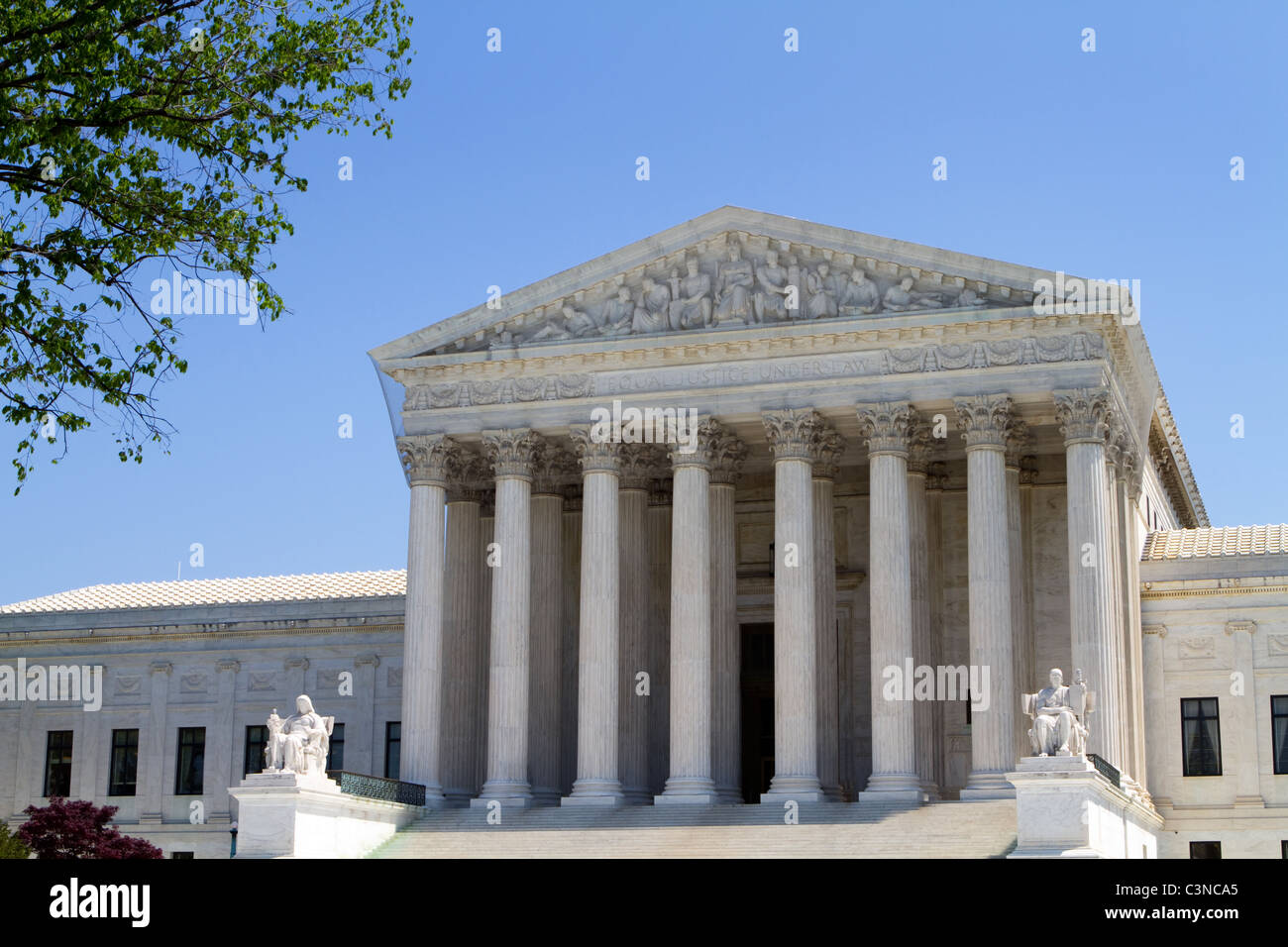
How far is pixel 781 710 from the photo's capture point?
45.7 m

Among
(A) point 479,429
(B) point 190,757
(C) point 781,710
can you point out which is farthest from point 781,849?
(B) point 190,757

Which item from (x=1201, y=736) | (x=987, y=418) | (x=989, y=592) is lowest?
(x=1201, y=736)

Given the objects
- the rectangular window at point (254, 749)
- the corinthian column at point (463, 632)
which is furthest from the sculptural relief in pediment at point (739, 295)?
the rectangular window at point (254, 749)

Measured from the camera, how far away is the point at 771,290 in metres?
47.3

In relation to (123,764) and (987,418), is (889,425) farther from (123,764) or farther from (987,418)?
(123,764)

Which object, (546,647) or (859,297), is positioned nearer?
(859,297)

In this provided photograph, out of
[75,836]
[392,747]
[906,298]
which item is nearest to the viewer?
[906,298]

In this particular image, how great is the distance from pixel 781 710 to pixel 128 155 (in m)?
24.9

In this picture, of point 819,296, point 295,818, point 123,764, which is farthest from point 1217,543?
point 123,764

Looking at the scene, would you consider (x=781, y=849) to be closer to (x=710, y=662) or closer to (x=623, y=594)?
(x=710, y=662)

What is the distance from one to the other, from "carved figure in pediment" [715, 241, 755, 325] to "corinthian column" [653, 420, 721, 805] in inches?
116

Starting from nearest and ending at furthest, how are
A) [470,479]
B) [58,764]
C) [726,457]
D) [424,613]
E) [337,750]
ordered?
[424,613] < [726,457] < [470,479] < [337,750] < [58,764]

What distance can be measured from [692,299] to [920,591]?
10148 mm
